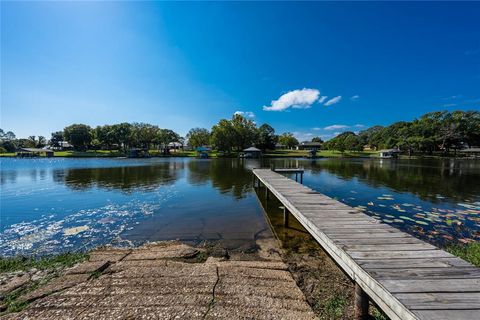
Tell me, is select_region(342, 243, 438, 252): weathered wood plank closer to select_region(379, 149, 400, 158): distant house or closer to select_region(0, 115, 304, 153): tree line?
select_region(0, 115, 304, 153): tree line

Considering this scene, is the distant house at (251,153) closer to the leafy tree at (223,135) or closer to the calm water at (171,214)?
the leafy tree at (223,135)

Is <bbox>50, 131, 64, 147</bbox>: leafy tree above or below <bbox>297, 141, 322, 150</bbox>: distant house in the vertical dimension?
above

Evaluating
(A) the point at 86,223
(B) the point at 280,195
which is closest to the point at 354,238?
(B) the point at 280,195

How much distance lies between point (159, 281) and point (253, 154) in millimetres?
49391

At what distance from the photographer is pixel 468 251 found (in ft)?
17.6

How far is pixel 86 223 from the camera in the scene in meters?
8.10

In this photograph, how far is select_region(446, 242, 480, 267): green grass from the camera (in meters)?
4.80

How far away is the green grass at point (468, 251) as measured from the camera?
189 inches

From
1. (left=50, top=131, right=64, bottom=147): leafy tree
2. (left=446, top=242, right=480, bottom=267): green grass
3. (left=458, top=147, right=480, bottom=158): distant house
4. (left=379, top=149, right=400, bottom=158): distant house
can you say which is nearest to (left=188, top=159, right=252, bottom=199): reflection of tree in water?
(left=446, top=242, right=480, bottom=267): green grass

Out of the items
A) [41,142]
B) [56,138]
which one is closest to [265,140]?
[56,138]

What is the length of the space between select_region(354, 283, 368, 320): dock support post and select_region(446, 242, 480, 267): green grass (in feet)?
11.8

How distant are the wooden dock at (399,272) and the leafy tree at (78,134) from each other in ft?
271

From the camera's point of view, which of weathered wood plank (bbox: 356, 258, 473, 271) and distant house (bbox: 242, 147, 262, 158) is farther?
distant house (bbox: 242, 147, 262, 158)

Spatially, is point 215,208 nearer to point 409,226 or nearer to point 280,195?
point 280,195
